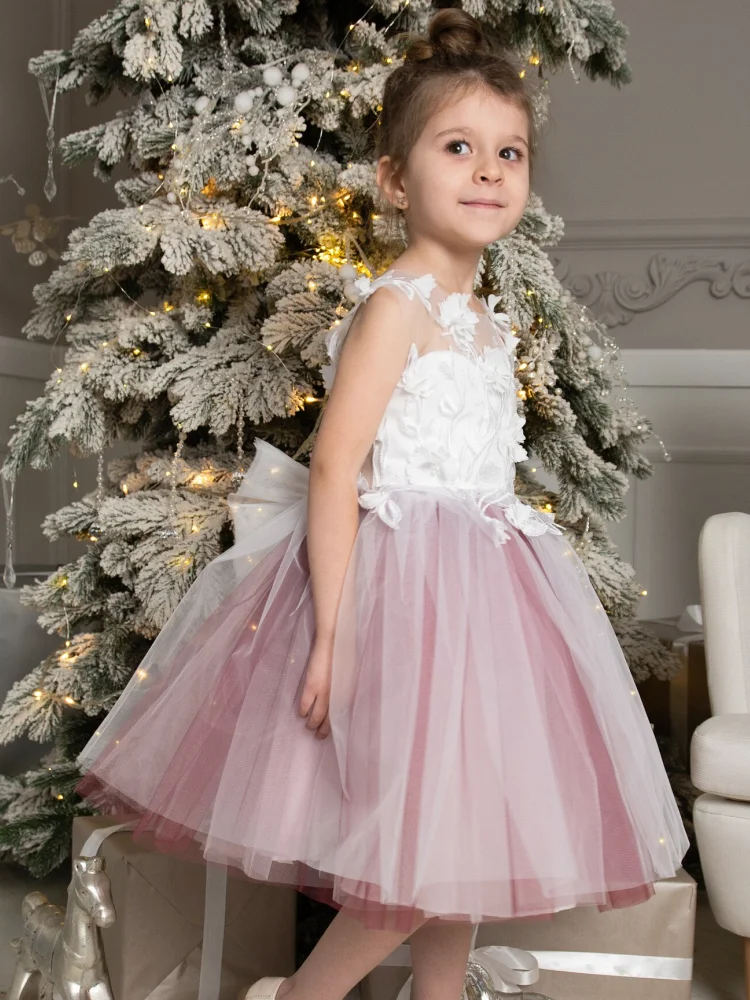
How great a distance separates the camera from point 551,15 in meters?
1.61

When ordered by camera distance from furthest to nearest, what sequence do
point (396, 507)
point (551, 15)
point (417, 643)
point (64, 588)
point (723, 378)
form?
point (723, 378), point (64, 588), point (551, 15), point (396, 507), point (417, 643)

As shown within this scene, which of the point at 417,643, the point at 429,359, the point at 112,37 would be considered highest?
the point at 112,37

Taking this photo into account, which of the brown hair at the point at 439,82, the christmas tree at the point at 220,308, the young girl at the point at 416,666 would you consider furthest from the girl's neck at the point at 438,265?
the christmas tree at the point at 220,308

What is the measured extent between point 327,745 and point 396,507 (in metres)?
0.26

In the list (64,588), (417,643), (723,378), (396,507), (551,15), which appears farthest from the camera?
(723,378)

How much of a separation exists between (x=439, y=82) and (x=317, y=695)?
27.4 inches

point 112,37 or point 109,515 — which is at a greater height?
point 112,37

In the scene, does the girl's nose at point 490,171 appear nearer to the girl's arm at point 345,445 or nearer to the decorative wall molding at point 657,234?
the girl's arm at point 345,445

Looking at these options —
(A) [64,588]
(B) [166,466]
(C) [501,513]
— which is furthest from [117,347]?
(C) [501,513]

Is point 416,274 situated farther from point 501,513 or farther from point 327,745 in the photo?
point 327,745

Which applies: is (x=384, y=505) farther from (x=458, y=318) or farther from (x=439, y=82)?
(x=439, y=82)

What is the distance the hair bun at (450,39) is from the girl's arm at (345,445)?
0.39 metres

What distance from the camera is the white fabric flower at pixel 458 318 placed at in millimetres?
1159

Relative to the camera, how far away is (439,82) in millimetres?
1192
